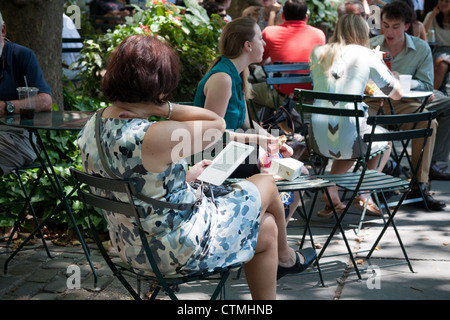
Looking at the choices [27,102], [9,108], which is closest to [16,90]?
[9,108]

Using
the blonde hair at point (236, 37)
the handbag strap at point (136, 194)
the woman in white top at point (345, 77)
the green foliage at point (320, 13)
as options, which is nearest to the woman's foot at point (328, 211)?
the woman in white top at point (345, 77)

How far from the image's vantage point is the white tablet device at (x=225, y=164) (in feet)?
10.1

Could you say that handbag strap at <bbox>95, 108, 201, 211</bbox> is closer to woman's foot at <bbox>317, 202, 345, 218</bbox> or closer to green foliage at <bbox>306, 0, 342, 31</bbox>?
woman's foot at <bbox>317, 202, 345, 218</bbox>

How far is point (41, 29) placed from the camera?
18.9 ft

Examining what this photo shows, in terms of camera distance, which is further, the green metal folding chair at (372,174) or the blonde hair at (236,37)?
the blonde hair at (236,37)

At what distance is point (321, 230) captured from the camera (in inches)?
205

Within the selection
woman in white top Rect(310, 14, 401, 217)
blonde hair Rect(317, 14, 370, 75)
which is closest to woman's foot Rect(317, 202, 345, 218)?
woman in white top Rect(310, 14, 401, 217)

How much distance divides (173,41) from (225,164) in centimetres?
422

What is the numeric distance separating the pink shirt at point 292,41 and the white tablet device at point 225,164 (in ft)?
15.0

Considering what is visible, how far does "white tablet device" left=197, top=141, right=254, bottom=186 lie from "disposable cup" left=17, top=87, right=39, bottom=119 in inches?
63.2

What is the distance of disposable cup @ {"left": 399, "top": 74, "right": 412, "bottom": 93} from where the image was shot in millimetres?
5812

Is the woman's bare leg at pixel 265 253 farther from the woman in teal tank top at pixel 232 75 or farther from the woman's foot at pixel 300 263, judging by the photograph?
the woman in teal tank top at pixel 232 75

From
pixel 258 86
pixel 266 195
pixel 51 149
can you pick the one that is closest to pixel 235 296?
pixel 266 195

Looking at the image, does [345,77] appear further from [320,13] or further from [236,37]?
[320,13]
